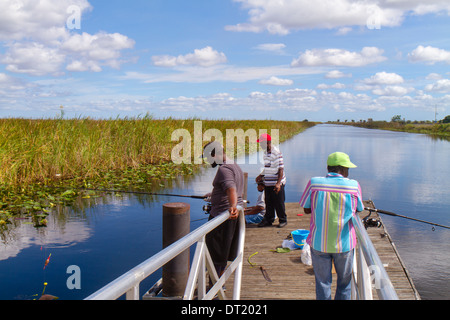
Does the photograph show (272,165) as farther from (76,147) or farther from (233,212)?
(76,147)

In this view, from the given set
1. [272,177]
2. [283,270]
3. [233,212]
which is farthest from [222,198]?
[272,177]

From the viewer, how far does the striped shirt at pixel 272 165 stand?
769 centimetres

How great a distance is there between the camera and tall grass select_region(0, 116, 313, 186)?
13078 mm

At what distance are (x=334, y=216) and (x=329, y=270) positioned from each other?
0.57 meters

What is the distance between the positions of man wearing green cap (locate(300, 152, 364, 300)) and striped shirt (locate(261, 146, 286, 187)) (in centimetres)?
397

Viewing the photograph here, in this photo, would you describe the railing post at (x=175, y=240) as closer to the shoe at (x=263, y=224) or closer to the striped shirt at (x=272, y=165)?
the striped shirt at (x=272, y=165)

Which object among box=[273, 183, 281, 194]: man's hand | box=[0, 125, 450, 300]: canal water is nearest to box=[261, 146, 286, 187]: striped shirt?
box=[273, 183, 281, 194]: man's hand

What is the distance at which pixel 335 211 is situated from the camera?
3.54 metres

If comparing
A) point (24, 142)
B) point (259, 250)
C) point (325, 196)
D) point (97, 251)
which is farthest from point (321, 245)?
point (24, 142)

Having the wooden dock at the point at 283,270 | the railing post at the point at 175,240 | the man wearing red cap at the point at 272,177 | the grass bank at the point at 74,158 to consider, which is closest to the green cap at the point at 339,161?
the railing post at the point at 175,240

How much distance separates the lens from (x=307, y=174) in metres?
23.8
